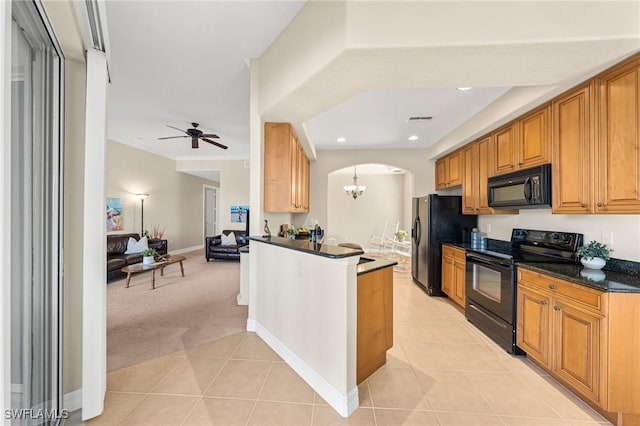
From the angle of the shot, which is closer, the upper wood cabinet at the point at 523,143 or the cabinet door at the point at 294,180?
the upper wood cabinet at the point at 523,143

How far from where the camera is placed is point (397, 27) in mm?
1675

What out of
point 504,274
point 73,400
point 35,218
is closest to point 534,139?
point 504,274

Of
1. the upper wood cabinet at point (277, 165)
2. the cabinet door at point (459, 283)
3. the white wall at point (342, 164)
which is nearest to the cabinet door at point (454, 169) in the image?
the white wall at point (342, 164)

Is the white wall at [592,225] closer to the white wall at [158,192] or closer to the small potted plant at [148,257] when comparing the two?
the small potted plant at [148,257]

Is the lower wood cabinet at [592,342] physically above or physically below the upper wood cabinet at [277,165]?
below

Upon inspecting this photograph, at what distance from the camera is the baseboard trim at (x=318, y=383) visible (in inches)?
66.7

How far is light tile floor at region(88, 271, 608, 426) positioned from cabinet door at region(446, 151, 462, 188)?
2.60 m

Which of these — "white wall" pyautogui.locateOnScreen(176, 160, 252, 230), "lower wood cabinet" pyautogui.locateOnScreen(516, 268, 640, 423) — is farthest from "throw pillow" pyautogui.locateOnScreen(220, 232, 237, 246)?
"lower wood cabinet" pyautogui.locateOnScreen(516, 268, 640, 423)

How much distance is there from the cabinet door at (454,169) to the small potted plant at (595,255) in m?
2.26

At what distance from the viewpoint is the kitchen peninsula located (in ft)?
5.59

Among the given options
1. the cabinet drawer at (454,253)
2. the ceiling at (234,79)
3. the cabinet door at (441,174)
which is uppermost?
the ceiling at (234,79)

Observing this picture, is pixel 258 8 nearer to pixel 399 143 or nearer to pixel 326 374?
pixel 326 374

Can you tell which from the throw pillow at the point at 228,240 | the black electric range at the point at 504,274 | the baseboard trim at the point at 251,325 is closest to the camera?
the black electric range at the point at 504,274

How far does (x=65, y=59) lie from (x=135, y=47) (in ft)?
3.76
